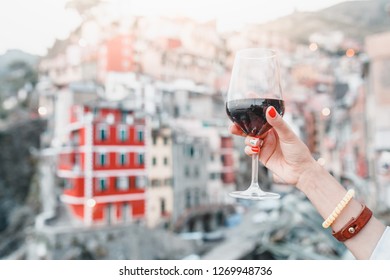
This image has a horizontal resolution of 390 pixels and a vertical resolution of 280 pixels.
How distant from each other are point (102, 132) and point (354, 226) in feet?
4.92

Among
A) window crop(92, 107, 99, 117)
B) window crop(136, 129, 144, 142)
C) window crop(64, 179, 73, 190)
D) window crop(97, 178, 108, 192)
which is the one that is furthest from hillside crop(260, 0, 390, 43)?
window crop(64, 179, 73, 190)

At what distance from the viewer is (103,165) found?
1983mm

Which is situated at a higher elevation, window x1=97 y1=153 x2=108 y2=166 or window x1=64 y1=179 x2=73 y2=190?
window x1=97 y1=153 x2=108 y2=166

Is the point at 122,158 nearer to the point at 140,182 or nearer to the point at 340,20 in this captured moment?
the point at 140,182

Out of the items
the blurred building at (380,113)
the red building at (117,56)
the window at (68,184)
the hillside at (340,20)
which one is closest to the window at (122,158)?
the window at (68,184)

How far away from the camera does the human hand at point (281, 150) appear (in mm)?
585

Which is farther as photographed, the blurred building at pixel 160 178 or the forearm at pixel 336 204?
the blurred building at pixel 160 178

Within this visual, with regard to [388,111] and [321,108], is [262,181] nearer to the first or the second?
[321,108]

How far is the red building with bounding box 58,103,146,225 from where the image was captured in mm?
1959

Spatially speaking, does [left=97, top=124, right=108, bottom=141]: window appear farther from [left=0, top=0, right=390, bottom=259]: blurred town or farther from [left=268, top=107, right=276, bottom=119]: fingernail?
[left=268, top=107, right=276, bottom=119]: fingernail

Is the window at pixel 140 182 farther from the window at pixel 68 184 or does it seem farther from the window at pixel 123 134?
the window at pixel 68 184

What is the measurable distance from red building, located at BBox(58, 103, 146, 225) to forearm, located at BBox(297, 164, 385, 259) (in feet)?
4.68

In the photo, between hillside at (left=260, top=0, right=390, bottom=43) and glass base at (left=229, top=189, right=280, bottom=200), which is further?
hillside at (left=260, top=0, right=390, bottom=43)

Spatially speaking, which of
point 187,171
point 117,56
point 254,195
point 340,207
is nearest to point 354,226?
point 340,207
